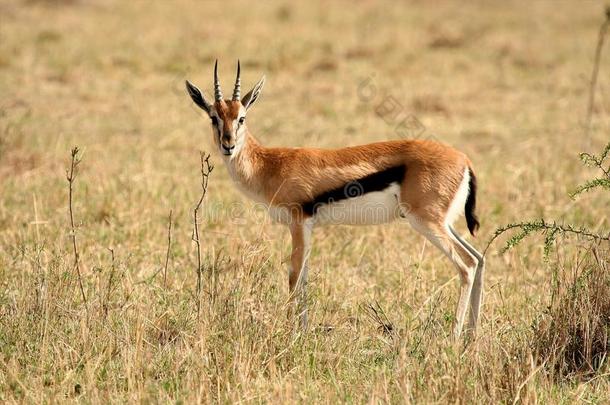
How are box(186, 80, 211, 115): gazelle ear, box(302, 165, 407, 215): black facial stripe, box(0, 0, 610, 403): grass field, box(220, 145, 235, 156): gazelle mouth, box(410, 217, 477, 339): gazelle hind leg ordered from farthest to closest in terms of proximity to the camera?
box(186, 80, 211, 115): gazelle ear, box(220, 145, 235, 156): gazelle mouth, box(302, 165, 407, 215): black facial stripe, box(410, 217, 477, 339): gazelle hind leg, box(0, 0, 610, 403): grass field

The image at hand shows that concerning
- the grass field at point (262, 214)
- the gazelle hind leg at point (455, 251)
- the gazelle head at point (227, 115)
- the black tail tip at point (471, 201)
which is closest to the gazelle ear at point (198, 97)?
the gazelle head at point (227, 115)

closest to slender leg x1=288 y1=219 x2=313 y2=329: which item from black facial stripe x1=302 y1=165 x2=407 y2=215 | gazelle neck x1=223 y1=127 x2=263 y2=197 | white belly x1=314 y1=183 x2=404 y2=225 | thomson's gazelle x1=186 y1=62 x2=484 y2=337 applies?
thomson's gazelle x1=186 y1=62 x2=484 y2=337

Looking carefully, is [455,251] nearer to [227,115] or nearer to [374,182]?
[374,182]

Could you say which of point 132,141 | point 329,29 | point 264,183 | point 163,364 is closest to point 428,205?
point 264,183

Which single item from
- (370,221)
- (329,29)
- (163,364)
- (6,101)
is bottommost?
(163,364)

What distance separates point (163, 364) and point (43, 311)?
74cm

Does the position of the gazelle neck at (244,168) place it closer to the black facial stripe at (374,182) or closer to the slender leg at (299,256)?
the slender leg at (299,256)

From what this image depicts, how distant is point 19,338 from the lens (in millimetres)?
4473

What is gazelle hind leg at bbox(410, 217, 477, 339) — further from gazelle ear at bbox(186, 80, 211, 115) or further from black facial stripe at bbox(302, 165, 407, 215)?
gazelle ear at bbox(186, 80, 211, 115)

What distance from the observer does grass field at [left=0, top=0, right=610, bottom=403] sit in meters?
4.25

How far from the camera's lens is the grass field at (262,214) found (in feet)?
14.0

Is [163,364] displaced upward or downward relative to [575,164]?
downward

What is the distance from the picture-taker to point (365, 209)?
561 centimetres

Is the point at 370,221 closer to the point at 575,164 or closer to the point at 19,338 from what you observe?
the point at 19,338
